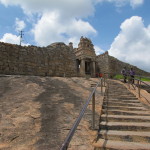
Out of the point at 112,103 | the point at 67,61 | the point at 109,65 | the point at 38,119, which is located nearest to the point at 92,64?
the point at 109,65

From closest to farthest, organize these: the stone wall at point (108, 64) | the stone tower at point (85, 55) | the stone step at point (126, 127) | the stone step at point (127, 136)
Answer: the stone step at point (127, 136)
the stone step at point (126, 127)
the stone tower at point (85, 55)
the stone wall at point (108, 64)

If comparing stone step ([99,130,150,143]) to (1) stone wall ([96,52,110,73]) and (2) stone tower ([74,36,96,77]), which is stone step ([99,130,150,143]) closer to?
(2) stone tower ([74,36,96,77])

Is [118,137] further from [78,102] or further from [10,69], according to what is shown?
[10,69]

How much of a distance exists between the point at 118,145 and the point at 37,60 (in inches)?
353

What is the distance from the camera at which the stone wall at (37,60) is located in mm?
9685

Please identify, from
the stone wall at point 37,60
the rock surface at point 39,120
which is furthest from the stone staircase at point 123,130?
the stone wall at point 37,60

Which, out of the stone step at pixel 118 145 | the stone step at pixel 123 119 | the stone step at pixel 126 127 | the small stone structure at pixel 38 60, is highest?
the small stone structure at pixel 38 60

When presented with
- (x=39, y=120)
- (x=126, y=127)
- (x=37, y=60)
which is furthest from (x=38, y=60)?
(x=126, y=127)

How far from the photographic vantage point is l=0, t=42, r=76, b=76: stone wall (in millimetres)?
9685

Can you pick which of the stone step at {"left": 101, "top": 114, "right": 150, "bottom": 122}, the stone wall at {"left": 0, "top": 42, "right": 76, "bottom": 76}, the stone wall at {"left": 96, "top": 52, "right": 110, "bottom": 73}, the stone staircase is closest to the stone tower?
the stone wall at {"left": 96, "top": 52, "right": 110, "bottom": 73}

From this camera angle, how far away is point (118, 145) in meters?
3.08

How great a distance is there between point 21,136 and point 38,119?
2.51ft

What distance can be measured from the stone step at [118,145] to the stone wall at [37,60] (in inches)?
311

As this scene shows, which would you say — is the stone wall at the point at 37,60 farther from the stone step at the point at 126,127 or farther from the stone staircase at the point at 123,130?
the stone step at the point at 126,127
